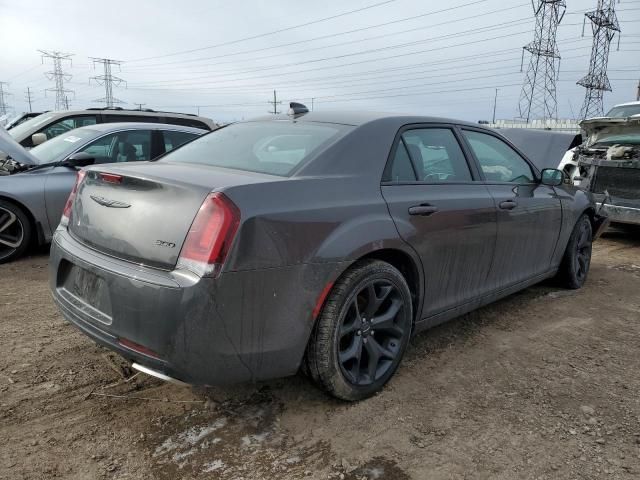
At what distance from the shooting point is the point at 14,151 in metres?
5.21

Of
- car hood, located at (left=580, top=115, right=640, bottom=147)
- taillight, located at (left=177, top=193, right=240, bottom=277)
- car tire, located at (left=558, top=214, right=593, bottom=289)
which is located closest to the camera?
taillight, located at (left=177, top=193, right=240, bottom=277)

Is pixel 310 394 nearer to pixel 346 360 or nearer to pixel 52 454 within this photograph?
pixel 346 360

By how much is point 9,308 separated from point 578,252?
199 inches

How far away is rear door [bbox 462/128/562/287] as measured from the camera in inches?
143

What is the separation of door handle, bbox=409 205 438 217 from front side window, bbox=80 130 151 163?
407 cm

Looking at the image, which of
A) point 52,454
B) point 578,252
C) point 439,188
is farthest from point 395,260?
point 578,252

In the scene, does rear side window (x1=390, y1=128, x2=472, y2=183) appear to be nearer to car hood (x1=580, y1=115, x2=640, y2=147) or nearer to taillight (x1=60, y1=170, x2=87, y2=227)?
taillight (x1=60, y1=170, x2=87, y2=227)

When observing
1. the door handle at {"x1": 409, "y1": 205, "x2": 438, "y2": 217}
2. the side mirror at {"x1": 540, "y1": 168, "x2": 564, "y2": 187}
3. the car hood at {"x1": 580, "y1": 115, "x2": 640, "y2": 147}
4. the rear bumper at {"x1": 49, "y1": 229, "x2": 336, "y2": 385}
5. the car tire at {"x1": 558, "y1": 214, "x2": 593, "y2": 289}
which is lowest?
the car tire at {"x1": 558, "y1": 214, "x2": 593, "y2": 289}

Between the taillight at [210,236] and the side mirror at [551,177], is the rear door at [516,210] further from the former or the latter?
the taillight at [210,236]

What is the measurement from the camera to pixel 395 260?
2922 mm

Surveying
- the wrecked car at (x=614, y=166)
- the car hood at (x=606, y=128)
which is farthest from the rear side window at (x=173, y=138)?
the car hood at (x=606, y=128)

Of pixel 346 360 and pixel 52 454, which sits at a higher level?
pixel 346 360

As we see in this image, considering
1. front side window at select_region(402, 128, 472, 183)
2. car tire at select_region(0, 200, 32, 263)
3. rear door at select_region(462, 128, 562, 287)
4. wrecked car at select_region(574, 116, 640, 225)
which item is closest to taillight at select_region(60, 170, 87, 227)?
front side window at select_region(402, 128, 472, 183)

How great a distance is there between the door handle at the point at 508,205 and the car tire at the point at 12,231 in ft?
15.2
